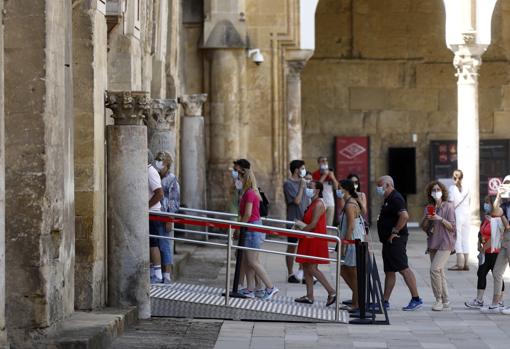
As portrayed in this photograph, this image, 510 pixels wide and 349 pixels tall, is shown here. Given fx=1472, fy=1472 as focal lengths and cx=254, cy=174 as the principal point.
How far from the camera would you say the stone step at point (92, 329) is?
35.3 ft

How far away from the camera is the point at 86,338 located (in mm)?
10906

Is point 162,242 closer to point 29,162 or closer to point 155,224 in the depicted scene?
point 155,224

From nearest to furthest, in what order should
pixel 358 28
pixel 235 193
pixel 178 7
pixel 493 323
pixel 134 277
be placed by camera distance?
pixel 134 277, pixel 493 323, pixel 235 193, pixel 178 7, pixel 358 28

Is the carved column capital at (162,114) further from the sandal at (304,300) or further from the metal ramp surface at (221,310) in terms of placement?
the metal ramp surface at (221,310)

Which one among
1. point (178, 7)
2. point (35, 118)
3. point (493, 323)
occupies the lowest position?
point (493, 323)

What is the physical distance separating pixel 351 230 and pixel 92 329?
4577 millimetres

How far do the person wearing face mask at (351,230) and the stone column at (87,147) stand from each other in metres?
3.28

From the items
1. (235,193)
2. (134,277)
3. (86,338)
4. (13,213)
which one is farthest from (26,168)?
(235,193)

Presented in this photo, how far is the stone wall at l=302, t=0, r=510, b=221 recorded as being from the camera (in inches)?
1319

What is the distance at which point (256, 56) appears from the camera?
1088 inches

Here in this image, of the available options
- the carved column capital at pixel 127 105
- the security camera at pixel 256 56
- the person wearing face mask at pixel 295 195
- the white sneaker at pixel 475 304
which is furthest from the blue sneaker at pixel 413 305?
the security camera at pixel 256 56

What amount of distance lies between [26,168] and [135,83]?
696 centimetres

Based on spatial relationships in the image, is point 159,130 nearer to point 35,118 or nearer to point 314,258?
point 314,258

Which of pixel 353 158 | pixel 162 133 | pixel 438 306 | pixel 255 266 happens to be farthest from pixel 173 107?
pixel 353 158
